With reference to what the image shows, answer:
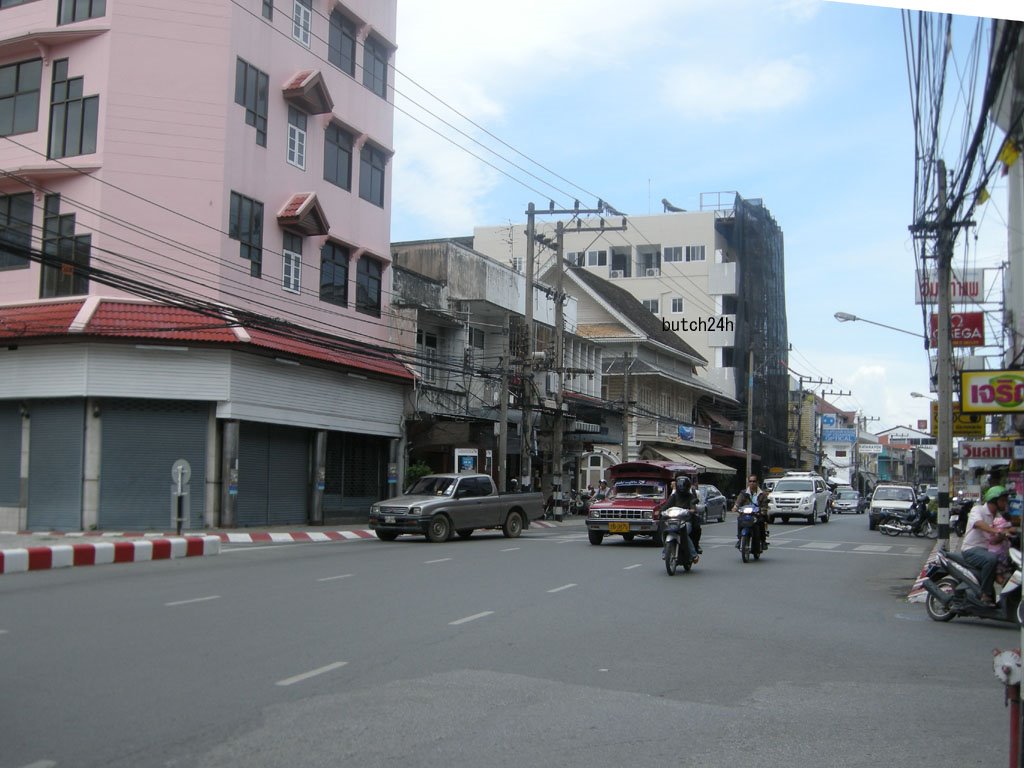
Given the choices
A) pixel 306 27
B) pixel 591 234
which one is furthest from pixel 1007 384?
pixel 591 234

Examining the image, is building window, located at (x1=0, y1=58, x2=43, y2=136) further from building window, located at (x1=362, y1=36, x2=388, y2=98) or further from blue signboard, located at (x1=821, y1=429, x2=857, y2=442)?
blue signboard, located at (x1=821, y1=429, x2=857, y2=442)

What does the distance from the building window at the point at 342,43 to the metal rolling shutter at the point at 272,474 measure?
1211 centimetres

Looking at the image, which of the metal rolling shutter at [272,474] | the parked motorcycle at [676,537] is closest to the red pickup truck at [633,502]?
the parked motorcycle at [676,537]

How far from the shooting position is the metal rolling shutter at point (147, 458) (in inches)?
978

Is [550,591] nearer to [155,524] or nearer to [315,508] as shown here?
[155,524]

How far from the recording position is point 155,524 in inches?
984

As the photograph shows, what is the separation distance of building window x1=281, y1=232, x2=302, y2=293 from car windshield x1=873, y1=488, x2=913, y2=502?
22759 millimetres

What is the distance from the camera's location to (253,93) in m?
27.8

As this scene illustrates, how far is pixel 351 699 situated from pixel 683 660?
10.9 feet

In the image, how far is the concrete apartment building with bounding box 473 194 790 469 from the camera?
71000 millimetres

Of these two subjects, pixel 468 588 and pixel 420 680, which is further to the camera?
pixel 468 588

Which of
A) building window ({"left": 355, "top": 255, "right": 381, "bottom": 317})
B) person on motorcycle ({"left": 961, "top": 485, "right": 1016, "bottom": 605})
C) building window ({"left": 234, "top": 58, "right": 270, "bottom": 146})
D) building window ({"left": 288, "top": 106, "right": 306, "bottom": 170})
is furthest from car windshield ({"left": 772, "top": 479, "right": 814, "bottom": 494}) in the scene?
person on motorcycle ({"left": 961, "top": 485, "right": 1016, "bottom": 605})

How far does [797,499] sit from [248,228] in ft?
80.8

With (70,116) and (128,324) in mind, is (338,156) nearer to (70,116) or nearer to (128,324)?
(70,116)
